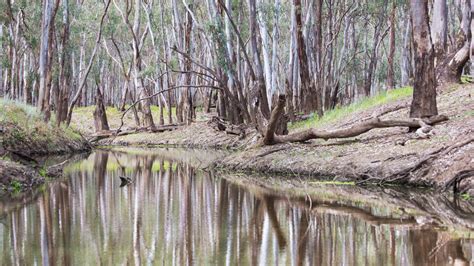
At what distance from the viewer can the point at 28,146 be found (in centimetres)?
1602

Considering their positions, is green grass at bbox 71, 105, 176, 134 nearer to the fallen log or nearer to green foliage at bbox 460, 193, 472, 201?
the fallen log

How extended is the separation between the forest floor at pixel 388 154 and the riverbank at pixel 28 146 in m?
4.11

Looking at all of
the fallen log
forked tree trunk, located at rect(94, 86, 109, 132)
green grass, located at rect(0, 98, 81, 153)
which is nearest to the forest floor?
green grass, located at rect(0, 98, 81, 153)

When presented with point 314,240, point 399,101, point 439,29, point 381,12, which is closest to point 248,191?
point 314,240

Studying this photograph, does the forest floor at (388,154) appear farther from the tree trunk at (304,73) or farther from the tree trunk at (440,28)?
the tree trunk at (304,73)

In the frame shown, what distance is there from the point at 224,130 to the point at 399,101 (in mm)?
9322

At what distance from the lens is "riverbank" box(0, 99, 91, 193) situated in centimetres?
927

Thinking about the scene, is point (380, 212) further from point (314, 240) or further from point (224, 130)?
Answer: point (224, 130)

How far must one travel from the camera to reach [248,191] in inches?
356

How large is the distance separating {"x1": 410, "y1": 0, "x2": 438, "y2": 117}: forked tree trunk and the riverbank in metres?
6.41

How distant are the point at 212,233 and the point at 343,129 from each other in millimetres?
6145

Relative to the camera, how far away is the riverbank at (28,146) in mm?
9266

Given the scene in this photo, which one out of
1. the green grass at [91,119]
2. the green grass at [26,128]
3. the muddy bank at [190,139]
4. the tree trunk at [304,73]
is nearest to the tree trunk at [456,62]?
the tree trunk at [304,73]

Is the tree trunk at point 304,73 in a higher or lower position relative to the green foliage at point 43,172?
higher
